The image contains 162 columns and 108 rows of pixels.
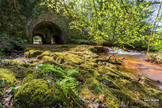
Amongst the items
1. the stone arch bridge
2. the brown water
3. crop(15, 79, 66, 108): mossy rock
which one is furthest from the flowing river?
the stone arch bridge

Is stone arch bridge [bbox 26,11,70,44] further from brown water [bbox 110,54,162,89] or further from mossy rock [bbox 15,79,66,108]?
mossy rock [bbox 15,79,66,108]

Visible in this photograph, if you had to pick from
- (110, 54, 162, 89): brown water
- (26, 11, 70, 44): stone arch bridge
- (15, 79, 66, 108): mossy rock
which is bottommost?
(110, 54, 162, 89): brown water

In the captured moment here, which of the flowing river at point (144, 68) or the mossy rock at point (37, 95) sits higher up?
the mossy rock at point (37, 95)

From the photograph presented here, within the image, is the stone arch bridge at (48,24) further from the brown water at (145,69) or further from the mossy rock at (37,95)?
the mossy rock at (37,95)

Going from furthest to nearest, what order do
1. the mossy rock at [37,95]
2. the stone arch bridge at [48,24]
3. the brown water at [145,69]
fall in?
the stone arch bridge at [48,24], the brown water at [145,69], the mossy rock at [37,95]

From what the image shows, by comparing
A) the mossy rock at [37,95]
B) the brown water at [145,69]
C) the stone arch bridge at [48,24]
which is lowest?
the brown water at [145,69]

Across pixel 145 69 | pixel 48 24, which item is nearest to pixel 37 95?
pixel 145 69

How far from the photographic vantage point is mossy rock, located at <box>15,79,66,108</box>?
111cm

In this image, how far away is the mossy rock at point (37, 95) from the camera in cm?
111

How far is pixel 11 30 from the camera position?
26.3 ft

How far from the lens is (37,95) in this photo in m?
1.16

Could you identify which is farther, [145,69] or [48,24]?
[48,24]

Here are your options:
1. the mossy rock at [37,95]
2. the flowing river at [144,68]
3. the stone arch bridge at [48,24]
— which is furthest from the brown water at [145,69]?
the stone arch bridge at [48,24]

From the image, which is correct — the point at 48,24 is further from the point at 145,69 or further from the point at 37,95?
the point at 37,95
